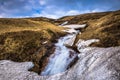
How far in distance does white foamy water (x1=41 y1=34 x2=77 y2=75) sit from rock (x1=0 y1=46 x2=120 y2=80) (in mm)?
4080

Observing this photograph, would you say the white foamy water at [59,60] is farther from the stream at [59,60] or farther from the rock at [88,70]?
the rock at [88,70]

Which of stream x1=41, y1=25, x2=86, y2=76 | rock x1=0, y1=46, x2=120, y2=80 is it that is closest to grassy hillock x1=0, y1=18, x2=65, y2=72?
stream x1=41, y1=25, x2=86, y2=76

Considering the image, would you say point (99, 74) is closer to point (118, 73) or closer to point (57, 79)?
point (118, 73)

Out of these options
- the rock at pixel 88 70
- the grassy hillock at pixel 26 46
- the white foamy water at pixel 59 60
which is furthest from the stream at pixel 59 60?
the rock at pixel 88 70

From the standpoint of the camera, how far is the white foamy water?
41.6m

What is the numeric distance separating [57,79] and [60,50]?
1589cm

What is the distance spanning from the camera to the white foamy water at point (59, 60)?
41619 millimetres

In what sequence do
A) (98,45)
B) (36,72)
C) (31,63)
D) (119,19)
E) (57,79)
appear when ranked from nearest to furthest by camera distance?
1. (57,79)
2. (36,72)
3. (31,63)
4. (98,45)
5. (119,19)

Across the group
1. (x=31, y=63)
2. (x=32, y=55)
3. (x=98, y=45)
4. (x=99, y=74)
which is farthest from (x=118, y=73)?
(x=32, y=55)

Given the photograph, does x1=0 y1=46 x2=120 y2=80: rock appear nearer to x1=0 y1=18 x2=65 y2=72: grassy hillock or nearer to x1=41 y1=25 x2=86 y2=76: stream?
x1=41 y1=25 x2=86 y2=76: stream

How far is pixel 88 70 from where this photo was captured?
112 feet

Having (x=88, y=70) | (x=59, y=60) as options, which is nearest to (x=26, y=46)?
(x=59, y=60)

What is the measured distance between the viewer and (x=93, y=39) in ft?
175

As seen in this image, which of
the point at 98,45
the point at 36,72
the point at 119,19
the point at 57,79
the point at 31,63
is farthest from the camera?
the point at 119,19
